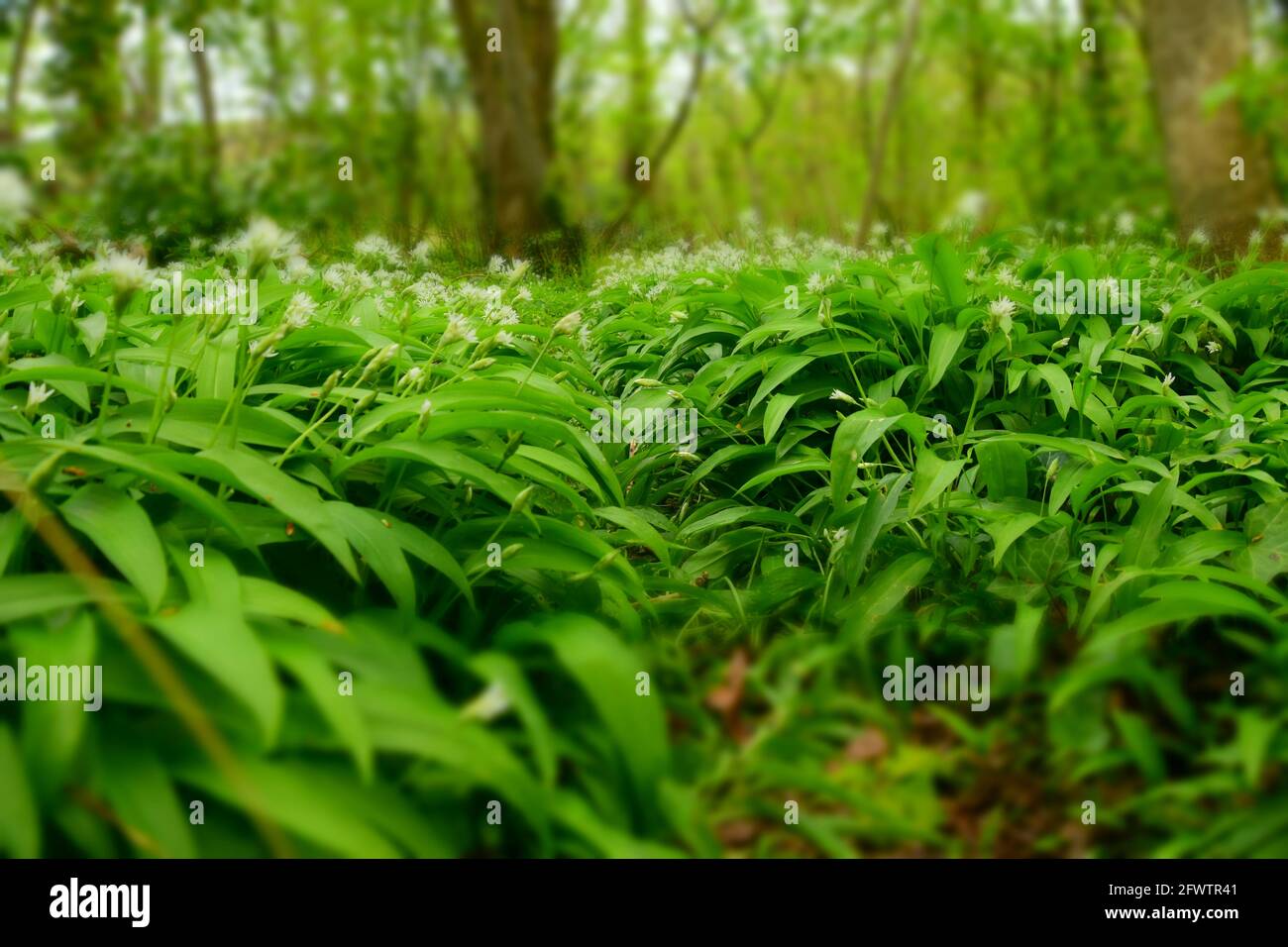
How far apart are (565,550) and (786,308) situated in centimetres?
135

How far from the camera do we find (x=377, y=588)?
1.30 metres

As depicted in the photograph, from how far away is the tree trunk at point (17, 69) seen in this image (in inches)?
155

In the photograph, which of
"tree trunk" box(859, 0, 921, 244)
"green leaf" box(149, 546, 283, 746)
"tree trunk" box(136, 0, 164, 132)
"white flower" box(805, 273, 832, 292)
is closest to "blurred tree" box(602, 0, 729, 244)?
"tree trunk" box(859, 0, 921, 244)

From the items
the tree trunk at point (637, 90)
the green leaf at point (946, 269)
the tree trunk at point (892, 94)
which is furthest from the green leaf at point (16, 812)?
the tree trunk at point (892, 94)

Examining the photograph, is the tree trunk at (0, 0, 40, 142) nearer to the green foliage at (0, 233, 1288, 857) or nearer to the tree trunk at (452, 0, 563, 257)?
the tree trunk at (452, 0, 563, 257)

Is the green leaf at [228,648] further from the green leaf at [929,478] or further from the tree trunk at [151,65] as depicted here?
the tree trunk at [151,65]

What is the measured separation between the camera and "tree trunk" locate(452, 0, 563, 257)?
3.59 m

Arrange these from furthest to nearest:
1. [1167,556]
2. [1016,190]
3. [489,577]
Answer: [1016,190] → [1167,556] → [489,577]

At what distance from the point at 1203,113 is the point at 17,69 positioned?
5.73 m

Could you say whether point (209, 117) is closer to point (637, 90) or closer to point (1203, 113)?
point (637, 90)

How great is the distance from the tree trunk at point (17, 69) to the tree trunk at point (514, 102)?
2.00 metres

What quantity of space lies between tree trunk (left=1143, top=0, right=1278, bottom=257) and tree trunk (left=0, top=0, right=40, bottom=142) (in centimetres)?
543
